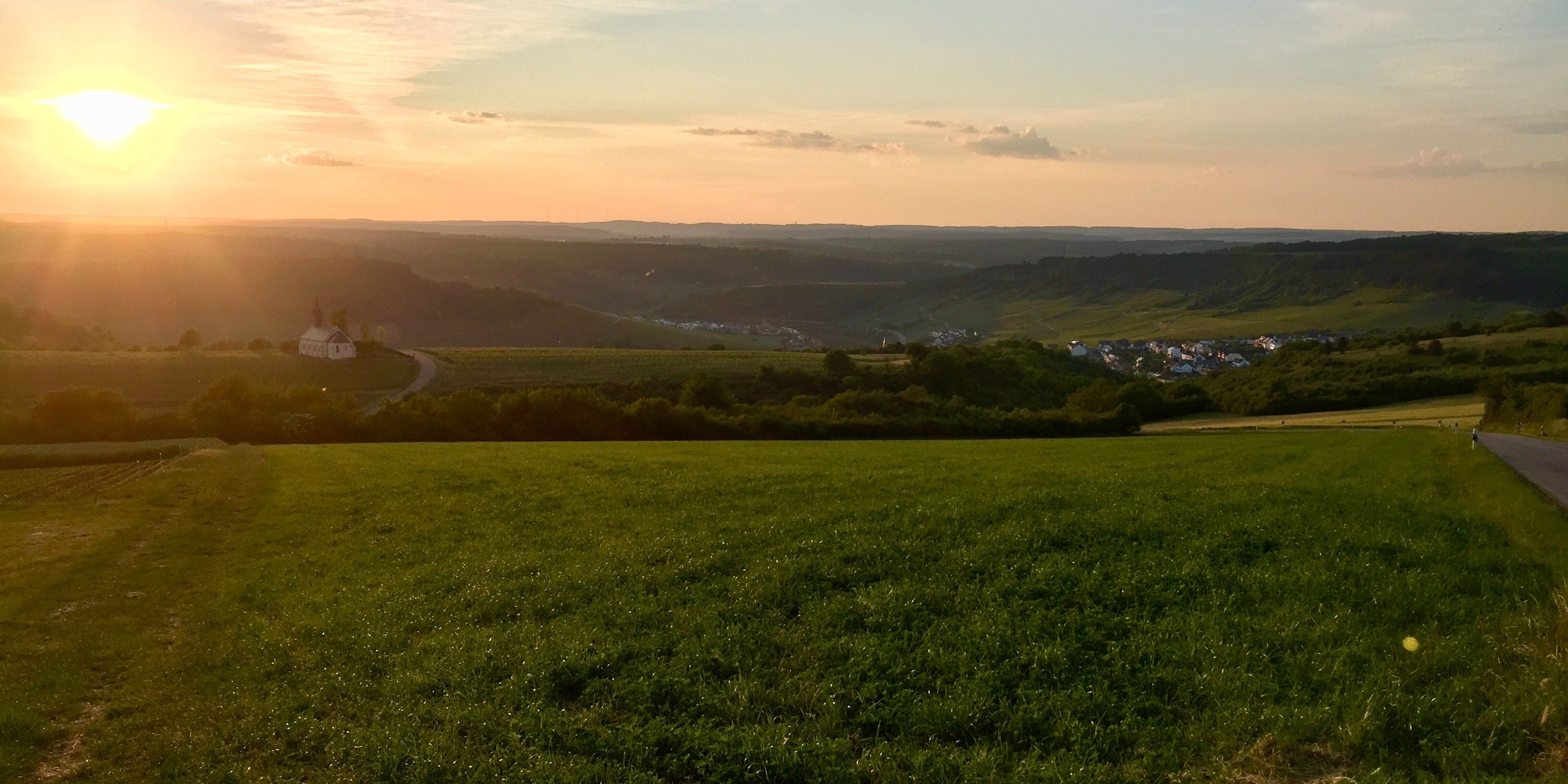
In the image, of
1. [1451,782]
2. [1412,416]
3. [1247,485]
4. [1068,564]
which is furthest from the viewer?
[1412,416]

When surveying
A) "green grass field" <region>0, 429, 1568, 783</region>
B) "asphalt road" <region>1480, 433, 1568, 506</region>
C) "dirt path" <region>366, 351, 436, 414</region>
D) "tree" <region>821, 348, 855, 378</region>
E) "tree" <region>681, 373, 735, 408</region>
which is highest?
"asphalt road" <region>1480, 433, 1568, 506</region>

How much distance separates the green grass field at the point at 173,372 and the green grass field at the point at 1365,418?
243 feet

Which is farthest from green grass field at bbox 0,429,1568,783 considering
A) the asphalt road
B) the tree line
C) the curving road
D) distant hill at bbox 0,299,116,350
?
distant hill at bbox 0,299,116,350

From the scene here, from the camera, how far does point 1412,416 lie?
62.0 m

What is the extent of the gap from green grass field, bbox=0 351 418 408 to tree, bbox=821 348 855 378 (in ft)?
157

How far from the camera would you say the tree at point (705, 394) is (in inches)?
2485

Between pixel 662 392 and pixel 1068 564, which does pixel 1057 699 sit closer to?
pixel 1068 564

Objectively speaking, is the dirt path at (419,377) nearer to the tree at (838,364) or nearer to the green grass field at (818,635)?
the tree at (838,364)

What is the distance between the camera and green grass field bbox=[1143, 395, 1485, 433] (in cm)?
5631

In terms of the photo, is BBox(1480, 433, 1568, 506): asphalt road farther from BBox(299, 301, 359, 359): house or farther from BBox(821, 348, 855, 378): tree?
BBox(299, 301, 359, 359): house

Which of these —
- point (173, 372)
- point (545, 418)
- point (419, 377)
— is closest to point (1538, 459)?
point (545, 418)

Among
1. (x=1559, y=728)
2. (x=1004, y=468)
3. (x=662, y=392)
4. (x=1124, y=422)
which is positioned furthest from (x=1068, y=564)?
(x=662, y=392)

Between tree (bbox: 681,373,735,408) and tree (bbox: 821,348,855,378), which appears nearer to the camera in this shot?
tree (bbox: 681,373,735,408)

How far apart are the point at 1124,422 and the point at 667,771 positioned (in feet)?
192
